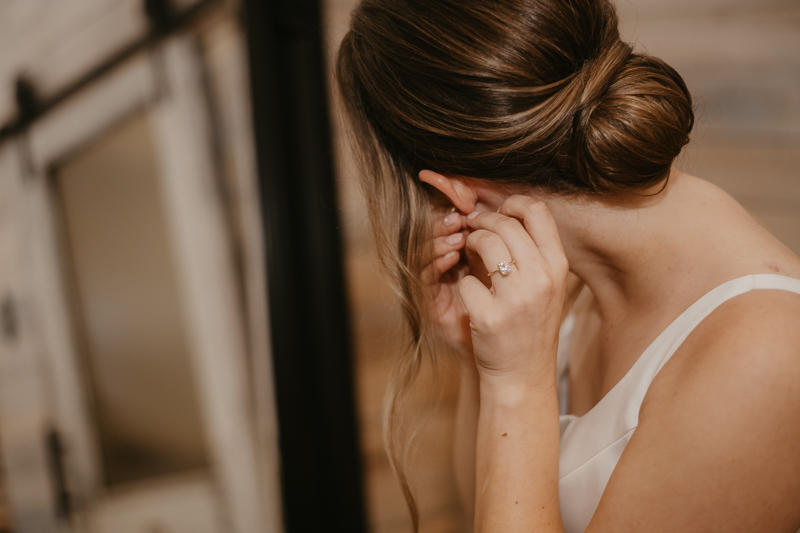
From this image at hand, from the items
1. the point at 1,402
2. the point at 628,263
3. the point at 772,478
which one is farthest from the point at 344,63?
the point at 1,402

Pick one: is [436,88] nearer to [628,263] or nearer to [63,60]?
[628,263]

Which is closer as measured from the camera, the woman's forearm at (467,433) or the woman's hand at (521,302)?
the woman's hand at (521,302)

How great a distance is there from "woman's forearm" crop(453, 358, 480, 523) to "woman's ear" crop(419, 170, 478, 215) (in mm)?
298

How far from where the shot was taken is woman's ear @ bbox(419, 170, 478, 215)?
0.71 metres

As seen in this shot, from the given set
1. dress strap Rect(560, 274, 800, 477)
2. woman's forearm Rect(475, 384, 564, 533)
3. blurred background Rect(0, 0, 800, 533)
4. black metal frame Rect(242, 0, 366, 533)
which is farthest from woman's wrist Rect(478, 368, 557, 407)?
black metal frame Rect(242, 0, 366, 533)

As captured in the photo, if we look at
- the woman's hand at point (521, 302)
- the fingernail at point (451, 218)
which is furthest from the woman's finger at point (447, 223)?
the woman's hand at point (521, 302)

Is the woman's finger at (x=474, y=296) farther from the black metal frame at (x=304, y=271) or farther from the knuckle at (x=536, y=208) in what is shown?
the black metal frame at (x=304, y=271)

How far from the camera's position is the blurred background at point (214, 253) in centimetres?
101

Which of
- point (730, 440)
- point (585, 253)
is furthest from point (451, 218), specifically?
point (730, 440)

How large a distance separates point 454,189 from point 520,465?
0.39 m

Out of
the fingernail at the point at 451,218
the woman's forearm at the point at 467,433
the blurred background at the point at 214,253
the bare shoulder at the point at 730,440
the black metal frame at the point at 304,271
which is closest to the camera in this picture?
the bare shoulder at the point at 730,440

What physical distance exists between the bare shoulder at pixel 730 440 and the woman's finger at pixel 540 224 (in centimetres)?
20

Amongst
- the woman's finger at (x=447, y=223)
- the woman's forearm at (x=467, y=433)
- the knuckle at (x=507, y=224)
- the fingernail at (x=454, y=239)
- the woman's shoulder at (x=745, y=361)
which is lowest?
the woman's forearm at (x=467, y=433)

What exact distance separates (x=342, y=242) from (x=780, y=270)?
1081 mm
